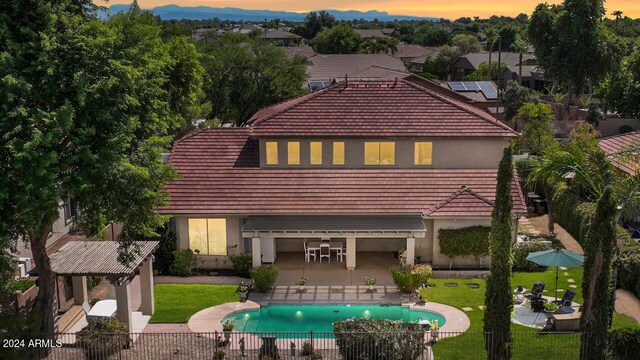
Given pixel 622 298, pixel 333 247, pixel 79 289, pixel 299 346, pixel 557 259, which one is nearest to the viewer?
pixel 299 346

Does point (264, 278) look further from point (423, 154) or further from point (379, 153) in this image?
point (423, 154)

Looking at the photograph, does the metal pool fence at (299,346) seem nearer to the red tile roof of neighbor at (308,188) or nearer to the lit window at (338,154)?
the red tile roof of neighbor at (308,188)

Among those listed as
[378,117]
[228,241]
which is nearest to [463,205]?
[378,117]

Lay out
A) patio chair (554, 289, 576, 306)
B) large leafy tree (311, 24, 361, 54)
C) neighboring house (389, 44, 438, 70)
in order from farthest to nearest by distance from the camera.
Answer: large leafy tree (311, 24, 361, 54) → neighboring house (389, 44, 438, 70) → patio chair (554, 289, 576, 306)

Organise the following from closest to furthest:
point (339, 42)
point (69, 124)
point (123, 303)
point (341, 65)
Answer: point (69, 124) → point (123, 303) → point (341, 65) → point (339, 42)

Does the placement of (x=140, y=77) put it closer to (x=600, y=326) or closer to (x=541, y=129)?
(x=600, y=326)

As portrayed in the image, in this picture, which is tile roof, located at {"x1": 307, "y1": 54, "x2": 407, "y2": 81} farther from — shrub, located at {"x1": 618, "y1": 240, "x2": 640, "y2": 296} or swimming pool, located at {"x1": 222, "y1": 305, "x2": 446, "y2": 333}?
shrub, located at {"x1": 618, "y1": 240, "x2": 640, "y2": 296}

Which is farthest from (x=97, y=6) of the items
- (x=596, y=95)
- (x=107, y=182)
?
(x=596, y=95)

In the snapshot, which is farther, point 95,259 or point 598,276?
point 95,259

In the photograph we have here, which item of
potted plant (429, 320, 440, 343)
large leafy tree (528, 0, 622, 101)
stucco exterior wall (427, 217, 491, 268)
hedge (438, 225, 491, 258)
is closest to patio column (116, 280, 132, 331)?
potted plant (429, 320, 440, 343)
